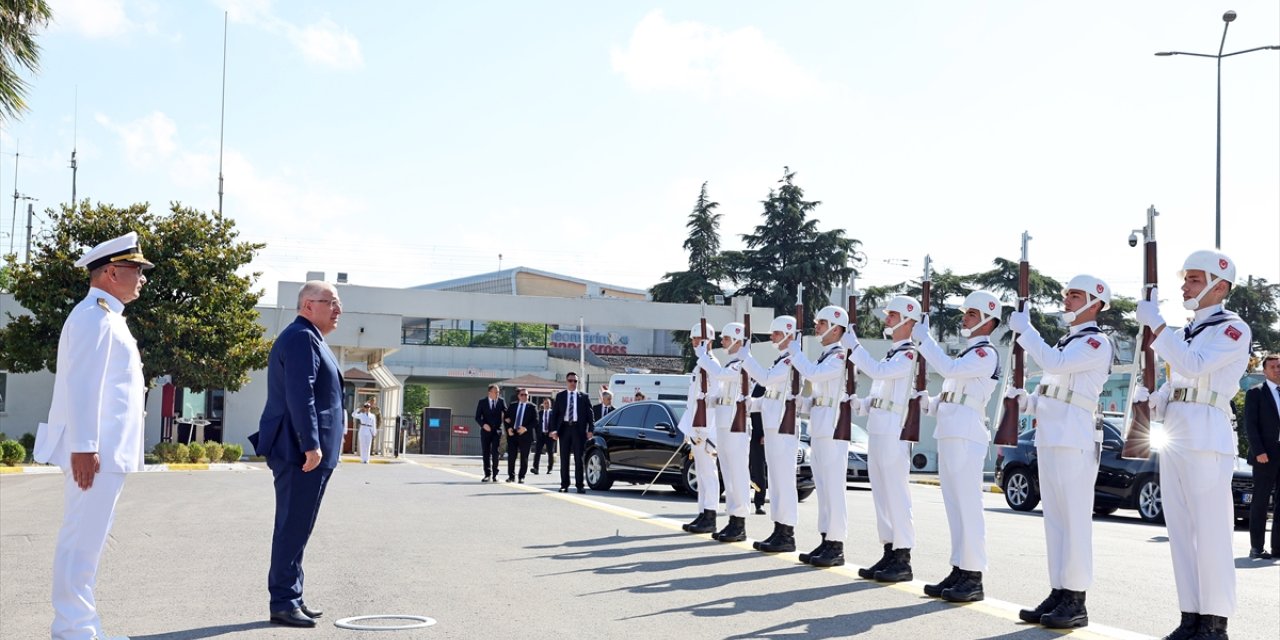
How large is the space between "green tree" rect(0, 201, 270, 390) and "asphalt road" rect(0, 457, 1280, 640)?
14.6 metres

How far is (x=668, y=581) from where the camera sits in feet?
30.4

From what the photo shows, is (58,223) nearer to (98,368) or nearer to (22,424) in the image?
(22,424)

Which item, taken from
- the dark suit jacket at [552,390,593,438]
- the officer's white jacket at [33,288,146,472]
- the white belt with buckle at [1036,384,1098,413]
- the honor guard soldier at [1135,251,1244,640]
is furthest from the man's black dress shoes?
the dark suit jacket at [552,390,593,438]

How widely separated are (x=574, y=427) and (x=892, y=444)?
11.2m

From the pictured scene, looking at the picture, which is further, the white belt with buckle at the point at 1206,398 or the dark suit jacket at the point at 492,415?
the dark suit jacket at the point at 492,415

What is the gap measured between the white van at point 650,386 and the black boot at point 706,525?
62.7ft

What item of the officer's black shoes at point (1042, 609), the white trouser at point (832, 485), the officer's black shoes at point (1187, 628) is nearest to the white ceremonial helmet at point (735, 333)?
the white trouser at point (832, 485)

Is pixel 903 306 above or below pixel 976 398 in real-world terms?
above

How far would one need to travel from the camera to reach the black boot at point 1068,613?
7410 millimetres

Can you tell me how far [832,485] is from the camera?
1042 cm

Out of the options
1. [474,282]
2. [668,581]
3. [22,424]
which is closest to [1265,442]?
[668,581]

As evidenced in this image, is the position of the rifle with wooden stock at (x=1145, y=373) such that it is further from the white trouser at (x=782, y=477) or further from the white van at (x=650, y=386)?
the white van at (x=650, y=386)

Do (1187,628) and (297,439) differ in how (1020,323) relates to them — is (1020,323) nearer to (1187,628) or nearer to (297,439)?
(1187,628)

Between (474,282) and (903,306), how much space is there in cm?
7365
